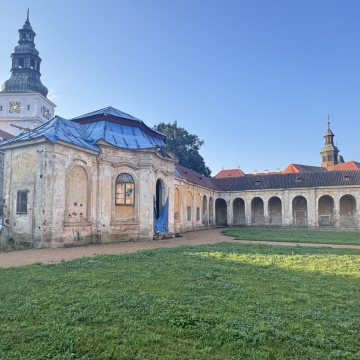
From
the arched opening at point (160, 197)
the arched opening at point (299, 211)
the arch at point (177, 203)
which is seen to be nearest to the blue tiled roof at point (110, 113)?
the arched opening at point (160, 197)

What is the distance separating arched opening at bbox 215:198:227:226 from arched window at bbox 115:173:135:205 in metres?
24.8

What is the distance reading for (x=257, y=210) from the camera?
131 ft

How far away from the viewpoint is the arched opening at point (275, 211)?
1522 inches

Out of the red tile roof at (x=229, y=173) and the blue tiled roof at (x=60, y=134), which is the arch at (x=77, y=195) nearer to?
the blue tiled roof at (x=60, y=134)

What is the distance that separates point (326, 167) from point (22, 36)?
173 feet

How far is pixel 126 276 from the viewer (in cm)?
755

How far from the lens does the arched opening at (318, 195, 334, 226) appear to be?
3628 cm

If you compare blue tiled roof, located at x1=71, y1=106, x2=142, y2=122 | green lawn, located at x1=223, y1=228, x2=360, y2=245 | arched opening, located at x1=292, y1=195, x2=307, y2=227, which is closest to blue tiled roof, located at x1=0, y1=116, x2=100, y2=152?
blue tiled roof, located at x1=71, y1=106, x2=142, y2=122

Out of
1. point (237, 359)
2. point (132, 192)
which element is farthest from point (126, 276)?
point (132, 192)

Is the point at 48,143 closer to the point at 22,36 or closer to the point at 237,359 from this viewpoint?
the point at 237,359

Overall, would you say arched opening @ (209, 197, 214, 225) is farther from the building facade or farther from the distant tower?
the distant tower

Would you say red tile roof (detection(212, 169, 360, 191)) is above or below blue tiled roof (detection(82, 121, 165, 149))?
below

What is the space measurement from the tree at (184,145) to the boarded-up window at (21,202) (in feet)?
97.1

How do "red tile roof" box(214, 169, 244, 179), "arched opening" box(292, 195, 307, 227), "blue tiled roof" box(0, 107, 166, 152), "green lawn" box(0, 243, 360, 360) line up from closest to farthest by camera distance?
"green lawn" box(0, 243, 360, 360) < "blue tiled roof" box(0, 107, 166, 152) < "arched opening" box(292, 195, 307, 227) < "red tile roof" box(214, 169, 244, 179)
